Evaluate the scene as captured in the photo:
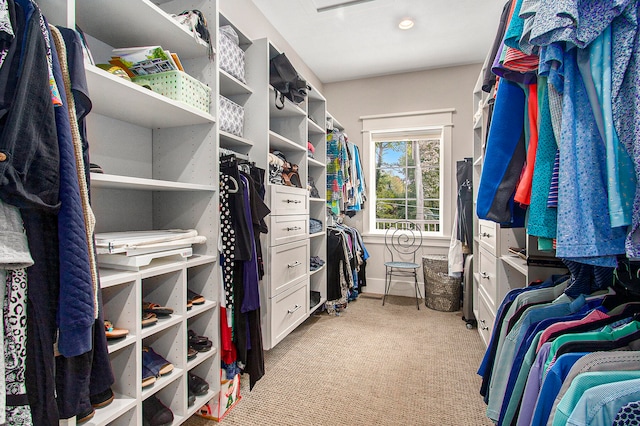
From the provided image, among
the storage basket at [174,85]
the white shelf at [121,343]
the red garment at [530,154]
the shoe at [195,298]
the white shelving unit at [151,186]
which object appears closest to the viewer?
the red garment at [530,154]

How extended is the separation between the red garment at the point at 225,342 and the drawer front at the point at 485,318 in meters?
1.67

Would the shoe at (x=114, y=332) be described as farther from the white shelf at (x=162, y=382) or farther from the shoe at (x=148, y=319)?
the white shelf at (x=162, y=382)

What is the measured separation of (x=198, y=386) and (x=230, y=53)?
181 centimetres

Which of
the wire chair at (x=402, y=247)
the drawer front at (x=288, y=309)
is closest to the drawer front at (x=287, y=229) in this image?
the drawer front at (x=288, y=309)

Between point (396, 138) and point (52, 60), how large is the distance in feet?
12.4

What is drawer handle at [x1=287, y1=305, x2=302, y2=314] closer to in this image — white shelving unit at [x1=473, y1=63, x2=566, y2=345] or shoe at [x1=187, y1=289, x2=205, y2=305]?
shoe at [x1=187, y1=289, x2=205, y2=305]

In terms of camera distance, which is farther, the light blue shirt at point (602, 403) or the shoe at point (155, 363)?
the shoe at point (155, 363)

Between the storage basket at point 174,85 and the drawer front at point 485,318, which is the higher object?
the storage basket at point 174,85

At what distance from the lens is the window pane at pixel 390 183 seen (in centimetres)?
429

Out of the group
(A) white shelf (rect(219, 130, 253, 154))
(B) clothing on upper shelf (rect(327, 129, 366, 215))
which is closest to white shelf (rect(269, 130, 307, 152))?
(A) white shelf (rect(219, 130, 253, 154))

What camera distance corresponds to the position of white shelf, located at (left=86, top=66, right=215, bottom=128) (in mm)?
1165

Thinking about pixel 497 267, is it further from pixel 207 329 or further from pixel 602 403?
pixel 207 329

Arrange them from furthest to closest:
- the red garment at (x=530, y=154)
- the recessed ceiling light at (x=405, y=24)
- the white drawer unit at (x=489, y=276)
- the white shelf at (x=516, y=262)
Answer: the recessed ceiling light at (x=405, y=24), the white drawer unit at (x=489, y=276), the white shelf at (x=516, y=262), the red garment at (x=530, y=154)

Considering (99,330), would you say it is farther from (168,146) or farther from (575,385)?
(575,385)
